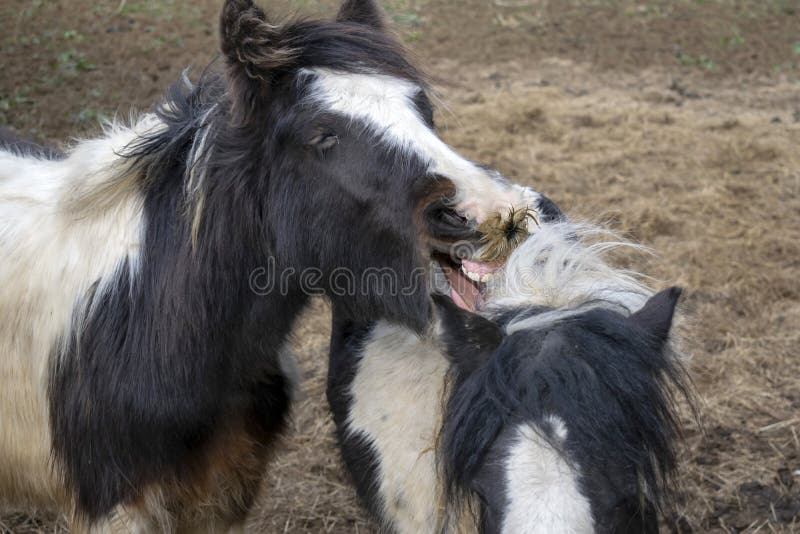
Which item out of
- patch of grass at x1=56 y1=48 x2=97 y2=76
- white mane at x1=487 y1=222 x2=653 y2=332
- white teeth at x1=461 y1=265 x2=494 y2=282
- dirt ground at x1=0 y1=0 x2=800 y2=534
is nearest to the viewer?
white mane at x1=487 y1=222 x2=653 y2=332

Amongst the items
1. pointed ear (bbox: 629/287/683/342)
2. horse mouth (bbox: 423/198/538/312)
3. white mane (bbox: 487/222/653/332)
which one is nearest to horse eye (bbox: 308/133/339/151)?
horse mouth (bbox: 423/198/538/312)

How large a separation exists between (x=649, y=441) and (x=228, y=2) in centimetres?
170

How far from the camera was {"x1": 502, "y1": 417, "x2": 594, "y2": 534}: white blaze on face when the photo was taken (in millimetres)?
1985

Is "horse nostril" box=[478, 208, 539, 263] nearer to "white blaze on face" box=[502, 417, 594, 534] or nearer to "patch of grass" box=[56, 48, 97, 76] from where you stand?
"white blaze on face" box=[502, 417, 594, 534]

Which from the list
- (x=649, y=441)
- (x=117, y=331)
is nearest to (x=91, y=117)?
(x=117, y=331)

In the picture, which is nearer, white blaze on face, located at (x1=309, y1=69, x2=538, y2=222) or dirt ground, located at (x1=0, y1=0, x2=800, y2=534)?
white blaze on face, located at (x1=309, y1=69, x2=538, y2=222)

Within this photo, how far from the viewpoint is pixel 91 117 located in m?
7.63

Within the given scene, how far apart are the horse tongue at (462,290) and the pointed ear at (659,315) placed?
0.49 metres

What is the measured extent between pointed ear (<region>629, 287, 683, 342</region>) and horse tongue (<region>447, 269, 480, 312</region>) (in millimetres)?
490

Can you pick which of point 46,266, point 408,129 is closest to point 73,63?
point 46,266

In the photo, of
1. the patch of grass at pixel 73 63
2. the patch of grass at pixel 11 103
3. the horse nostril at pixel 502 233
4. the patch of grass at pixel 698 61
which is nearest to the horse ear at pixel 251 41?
the horse nostril at pixel 502 233

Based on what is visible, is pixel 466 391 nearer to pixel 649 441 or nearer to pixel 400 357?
pixel 649 441

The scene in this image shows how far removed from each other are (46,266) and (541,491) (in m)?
1.81

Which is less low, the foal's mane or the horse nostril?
the horse nostril
